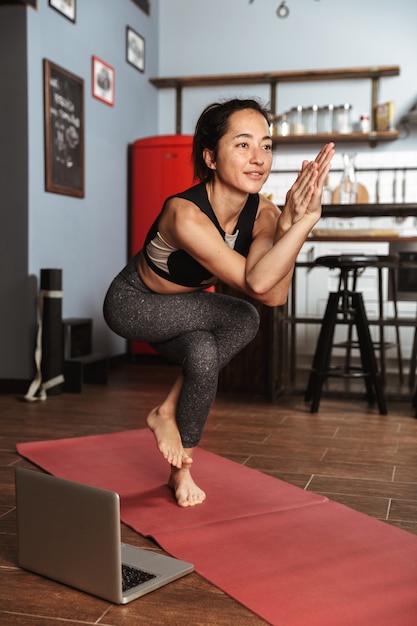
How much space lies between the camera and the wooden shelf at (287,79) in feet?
18.0

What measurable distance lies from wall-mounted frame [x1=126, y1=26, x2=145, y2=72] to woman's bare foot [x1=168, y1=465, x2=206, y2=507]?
3.95 m

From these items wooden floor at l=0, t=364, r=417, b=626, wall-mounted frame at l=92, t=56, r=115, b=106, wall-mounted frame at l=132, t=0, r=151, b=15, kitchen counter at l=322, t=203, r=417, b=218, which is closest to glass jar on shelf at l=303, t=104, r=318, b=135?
wall-mounted frame at l=132, t=0, r=151, b=15

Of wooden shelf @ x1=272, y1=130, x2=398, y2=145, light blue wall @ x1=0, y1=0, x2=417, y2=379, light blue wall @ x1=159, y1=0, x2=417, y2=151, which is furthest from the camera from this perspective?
light blue wall @ x1=159, y1=0, x2=417, y2=151

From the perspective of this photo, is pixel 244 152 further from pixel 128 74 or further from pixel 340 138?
pixel 340 138

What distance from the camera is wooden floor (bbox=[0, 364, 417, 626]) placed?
1404mm

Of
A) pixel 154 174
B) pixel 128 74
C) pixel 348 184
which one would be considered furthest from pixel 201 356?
pixel 128 74

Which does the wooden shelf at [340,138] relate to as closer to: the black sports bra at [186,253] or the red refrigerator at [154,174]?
the red refrigerator at [154,174]

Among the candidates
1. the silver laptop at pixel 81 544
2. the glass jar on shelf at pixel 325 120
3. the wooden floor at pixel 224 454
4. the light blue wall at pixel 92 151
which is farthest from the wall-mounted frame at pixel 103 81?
the silver laptop at pixel 81 544

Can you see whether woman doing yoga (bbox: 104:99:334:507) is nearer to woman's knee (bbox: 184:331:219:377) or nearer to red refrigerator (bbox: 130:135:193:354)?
woman's knee (bbox: 184:331:219:377)

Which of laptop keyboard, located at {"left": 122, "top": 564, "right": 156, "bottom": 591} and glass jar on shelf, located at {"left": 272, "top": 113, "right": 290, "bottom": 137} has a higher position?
glass jar on shelf, located at {"left": 272, "top": 113, "right": 290, "bottom": 137}

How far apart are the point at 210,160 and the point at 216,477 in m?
0.98

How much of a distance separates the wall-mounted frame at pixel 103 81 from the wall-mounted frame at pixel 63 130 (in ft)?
0.81

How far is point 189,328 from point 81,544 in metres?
0.77

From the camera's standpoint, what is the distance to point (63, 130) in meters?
4.24
